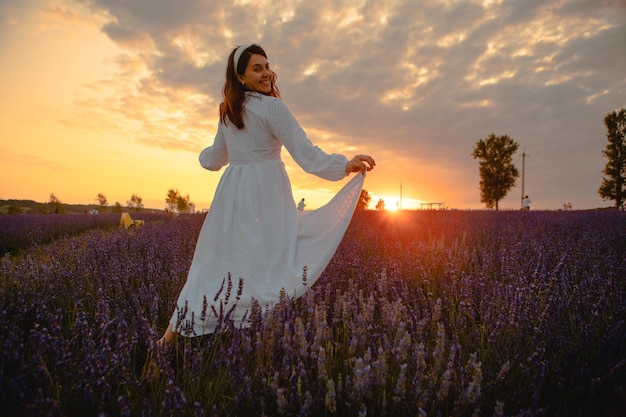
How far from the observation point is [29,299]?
234 centimetres

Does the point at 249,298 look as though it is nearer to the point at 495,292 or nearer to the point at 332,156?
the point at 332,156

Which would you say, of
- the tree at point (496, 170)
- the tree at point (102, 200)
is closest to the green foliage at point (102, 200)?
the tree at point (102, 200)

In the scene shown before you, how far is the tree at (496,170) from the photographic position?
35750mm

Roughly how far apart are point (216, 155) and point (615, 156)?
3412 cm

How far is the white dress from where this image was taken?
2.00 metres

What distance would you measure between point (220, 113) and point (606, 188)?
3386 cm

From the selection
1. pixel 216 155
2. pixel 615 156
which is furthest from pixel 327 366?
pixel 615 156

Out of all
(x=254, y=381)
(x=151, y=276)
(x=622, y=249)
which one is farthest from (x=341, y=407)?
(x=622, y=249)

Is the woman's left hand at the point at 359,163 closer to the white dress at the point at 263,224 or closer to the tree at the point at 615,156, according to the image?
the white dress at the point at 263,224

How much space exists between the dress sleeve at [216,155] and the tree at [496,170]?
37.9m

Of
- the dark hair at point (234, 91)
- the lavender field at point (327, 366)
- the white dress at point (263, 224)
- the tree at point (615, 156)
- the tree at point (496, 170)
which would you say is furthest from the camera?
the tree at point (496, 170)

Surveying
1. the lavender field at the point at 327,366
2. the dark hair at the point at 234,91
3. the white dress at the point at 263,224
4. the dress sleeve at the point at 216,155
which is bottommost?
the lavender field at the point at 327,366

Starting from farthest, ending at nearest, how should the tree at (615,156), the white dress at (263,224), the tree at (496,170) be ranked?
1. the tree at (496,170)
2. the tree at (615,156)
3. the white dress at (263,224)

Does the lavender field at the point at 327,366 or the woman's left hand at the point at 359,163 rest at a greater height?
the woman's left hand at the point at 359,163
